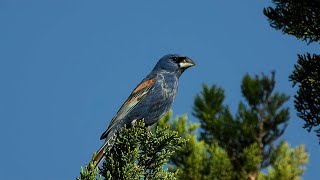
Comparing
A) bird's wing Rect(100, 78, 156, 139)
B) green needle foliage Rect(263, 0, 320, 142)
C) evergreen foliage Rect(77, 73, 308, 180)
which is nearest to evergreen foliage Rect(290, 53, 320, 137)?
green needle foliage Rect(263, 0, 320, 142)

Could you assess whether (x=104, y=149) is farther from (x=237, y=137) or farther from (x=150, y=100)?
(x=237, y=137)

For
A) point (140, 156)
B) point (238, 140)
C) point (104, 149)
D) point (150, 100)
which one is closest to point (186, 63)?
point (150, 100)

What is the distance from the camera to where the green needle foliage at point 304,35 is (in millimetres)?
6391

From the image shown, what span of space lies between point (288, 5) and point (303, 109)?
126 centimetres

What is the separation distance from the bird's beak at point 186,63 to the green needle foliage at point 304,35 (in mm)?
1037

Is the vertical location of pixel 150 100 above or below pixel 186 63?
below

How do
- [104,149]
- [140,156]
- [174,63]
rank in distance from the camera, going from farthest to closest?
[174,63]
[104,149]
[140,156]

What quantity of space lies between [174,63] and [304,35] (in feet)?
4.67

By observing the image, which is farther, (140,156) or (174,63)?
(174,63)

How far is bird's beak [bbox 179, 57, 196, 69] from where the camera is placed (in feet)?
→ 21.9

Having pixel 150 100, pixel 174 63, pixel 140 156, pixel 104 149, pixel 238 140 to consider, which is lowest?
pixel 140 156

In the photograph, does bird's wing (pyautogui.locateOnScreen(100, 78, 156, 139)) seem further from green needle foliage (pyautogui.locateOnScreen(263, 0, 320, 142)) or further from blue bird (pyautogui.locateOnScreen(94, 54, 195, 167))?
green needle foliage (pyautogui.locateOnScreen(263, 0, 320, 142))

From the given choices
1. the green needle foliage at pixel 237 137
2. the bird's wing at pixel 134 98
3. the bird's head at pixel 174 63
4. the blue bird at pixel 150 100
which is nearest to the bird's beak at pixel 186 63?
the bird's head at pixel 174 63

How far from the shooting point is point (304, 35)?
22.4 ft
